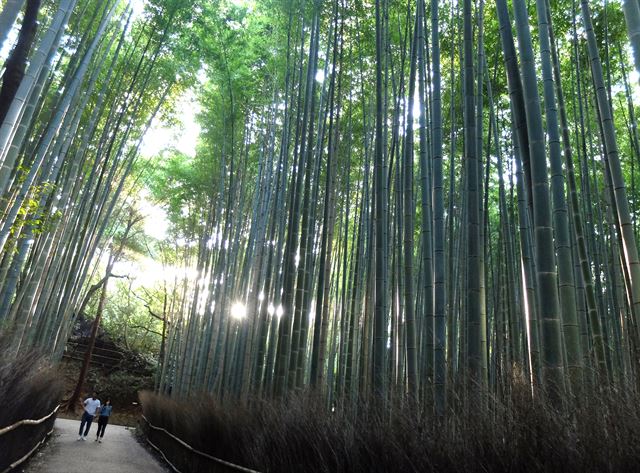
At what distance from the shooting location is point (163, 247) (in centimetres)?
1407

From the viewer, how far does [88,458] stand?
575 centimetres

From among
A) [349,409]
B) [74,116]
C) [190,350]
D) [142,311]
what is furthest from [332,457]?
[142,311]

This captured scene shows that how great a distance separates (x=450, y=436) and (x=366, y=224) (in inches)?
141

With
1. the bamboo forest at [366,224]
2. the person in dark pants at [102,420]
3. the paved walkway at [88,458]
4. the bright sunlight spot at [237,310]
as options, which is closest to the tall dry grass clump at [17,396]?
the bamboo forest at [366,224]

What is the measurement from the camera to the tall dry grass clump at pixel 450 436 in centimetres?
116

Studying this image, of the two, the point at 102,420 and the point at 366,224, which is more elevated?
the point at 366,224

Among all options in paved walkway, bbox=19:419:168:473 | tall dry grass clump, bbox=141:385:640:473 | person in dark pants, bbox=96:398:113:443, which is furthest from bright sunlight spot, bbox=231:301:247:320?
person in dark pants, bbox=96:398:113:443

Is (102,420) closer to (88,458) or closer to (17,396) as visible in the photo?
(88,458)

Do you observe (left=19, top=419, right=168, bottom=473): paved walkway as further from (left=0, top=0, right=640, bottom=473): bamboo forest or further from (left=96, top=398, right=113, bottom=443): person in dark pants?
(left=0, top=0, right=640, bottom=473): bamboo forest

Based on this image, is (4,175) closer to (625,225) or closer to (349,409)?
(349,409)

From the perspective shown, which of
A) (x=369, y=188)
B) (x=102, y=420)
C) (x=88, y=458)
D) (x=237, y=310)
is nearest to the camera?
(x=369, y=188)

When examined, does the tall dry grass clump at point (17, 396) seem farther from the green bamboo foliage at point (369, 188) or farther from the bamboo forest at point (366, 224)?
the green bamboo foliage at point (369, 188)

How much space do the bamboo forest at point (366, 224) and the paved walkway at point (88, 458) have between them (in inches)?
10.5

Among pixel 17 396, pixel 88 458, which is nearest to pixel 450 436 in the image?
pixel 17 396
